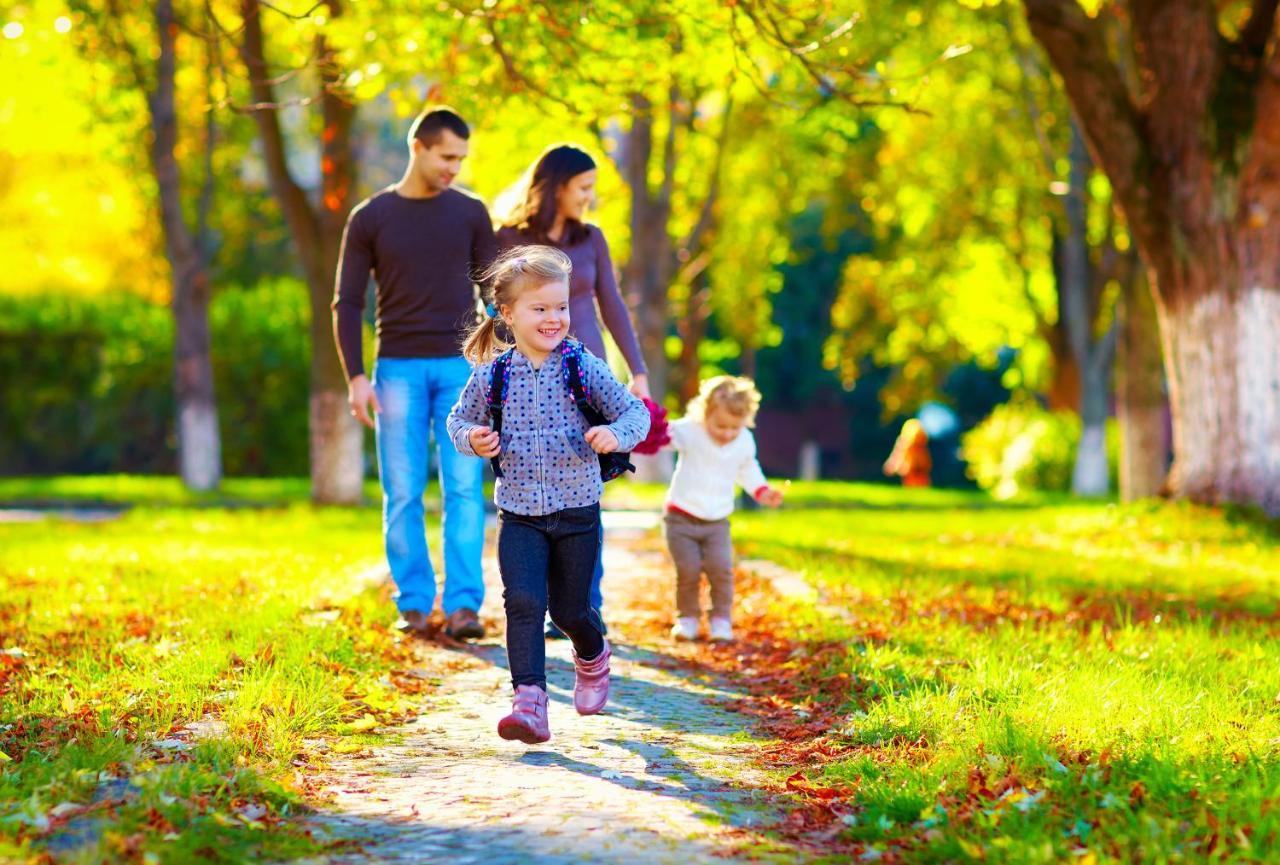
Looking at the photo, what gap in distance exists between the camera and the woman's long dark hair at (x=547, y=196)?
23.1 feet

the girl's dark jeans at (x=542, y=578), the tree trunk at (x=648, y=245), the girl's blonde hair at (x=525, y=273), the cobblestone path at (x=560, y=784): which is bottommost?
the cobblestone path at (x=560, y=784)

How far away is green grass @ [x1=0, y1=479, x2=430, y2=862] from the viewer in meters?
3.99

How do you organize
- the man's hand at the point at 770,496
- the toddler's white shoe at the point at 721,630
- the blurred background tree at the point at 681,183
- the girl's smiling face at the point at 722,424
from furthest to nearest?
the blurred background tree at the point at 681,183 < the toddler's white shoe at the point at 721,630 < the girl's smiling face at the point at 722,424 < the man's hand at the point at 770,496

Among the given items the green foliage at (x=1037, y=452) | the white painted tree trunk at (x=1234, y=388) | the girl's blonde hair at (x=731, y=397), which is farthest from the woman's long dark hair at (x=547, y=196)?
the green foliage at (x=1037, y=452)

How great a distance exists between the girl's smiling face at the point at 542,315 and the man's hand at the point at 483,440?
0.36m

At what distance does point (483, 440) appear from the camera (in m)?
5.14

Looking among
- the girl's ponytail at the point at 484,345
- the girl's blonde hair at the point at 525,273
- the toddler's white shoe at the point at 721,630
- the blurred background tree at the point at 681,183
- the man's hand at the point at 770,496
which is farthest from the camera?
the blurred background tree at the point at 681,183

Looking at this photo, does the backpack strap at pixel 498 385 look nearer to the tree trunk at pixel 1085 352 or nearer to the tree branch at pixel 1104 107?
the tree branch at pixel 1104 107

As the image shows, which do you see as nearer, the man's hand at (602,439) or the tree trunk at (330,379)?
the man's hand at (602,439)

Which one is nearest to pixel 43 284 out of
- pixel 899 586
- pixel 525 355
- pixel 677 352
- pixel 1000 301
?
pixel 677 352

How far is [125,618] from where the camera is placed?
24.7 ft

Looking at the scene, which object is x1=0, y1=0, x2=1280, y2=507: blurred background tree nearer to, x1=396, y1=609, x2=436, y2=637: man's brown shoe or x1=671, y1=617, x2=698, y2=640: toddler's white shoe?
x1=671, y1=617, x2=698, y2=640: toddler's white shoe

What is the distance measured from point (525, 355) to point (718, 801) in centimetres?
172

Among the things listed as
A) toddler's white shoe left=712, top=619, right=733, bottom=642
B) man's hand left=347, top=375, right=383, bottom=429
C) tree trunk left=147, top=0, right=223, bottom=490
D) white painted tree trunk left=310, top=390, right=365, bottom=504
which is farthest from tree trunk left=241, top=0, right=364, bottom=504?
toddler's white shoe left=712, top=619, right=733, bottom=642
